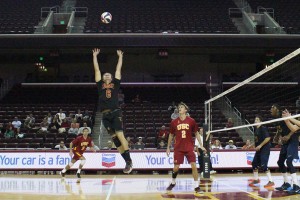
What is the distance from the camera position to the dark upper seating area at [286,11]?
26.8 m

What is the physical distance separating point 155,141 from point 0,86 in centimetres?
1322

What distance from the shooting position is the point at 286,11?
2969 centimetres

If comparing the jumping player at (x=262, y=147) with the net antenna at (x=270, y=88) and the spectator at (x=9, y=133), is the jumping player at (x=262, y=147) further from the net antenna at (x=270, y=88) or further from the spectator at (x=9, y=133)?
the net antenna at (x=270, y=88)

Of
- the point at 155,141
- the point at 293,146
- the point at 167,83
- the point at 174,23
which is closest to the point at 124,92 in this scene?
Answer: the point at 167,83

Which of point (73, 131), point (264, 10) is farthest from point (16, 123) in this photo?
point (264, 10)

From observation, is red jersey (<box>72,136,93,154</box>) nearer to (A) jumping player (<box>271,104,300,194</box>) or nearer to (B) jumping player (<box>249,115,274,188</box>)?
(B) jumping player (<box>249,115,274,188</box>)

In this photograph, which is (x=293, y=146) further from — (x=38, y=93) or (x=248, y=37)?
(x=38, y=93)

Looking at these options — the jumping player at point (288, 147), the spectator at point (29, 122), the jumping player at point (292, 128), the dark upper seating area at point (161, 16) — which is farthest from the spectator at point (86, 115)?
the jumping player at point (292, 128)

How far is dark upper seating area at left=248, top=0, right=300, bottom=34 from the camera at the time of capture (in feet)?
88.0

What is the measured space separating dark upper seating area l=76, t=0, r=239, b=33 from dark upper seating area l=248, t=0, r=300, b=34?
2242mm

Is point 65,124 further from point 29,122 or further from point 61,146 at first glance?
point 61,146

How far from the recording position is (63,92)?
27.6 metres

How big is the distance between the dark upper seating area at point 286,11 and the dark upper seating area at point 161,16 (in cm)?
224

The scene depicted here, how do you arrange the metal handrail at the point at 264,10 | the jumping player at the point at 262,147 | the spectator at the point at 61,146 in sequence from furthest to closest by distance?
the metal handrail at the point at 264,10, the spectator at the point at 61,146, the jumping player at the point at 262,147
